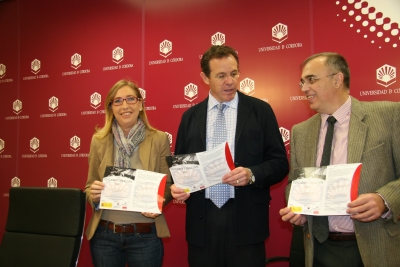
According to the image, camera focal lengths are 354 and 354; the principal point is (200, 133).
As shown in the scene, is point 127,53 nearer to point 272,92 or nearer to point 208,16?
point 208,16

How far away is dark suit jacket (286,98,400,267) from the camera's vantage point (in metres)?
1.77

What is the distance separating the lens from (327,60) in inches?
83.0

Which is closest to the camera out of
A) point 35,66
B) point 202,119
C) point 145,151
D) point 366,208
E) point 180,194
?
point 366,208

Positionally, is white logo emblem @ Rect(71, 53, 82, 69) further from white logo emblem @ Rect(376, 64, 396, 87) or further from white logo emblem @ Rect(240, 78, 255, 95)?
white logo emblem @ Rect(376, 64, 396, 87)

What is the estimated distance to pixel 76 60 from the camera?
492 cm

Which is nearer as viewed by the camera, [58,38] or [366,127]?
[366,127]

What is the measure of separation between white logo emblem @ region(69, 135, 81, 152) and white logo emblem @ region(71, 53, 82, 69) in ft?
3.22

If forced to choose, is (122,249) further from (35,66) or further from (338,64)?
(35,66)

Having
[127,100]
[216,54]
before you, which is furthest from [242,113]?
[127,100]

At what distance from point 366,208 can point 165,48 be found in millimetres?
3263

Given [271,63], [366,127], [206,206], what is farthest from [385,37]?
[206,206]

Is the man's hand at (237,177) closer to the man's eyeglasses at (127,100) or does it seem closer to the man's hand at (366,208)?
the man's hand at (366,208)

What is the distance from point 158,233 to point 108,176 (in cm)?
52

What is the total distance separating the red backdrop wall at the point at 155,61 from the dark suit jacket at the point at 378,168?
1650 mm
